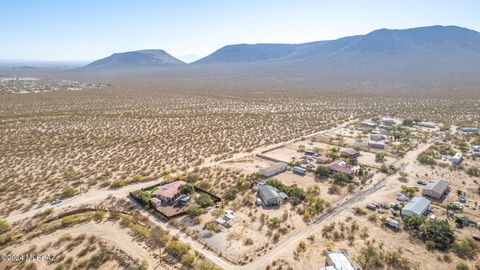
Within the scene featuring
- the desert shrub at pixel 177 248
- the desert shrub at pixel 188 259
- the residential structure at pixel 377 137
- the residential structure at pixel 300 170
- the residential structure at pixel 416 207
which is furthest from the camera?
the residential structure at pixel 377 137

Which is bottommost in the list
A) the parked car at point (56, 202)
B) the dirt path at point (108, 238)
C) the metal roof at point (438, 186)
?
the parked car at point (56, 202)

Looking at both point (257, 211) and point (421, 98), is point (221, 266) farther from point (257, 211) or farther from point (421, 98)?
point (421, 98)

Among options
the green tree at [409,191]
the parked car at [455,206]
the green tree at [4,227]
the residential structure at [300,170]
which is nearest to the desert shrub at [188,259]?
the green tree at [4,227]

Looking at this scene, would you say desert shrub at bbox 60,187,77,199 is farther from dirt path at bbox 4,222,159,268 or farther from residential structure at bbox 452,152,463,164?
residential structure at bbox 452,152,463,164

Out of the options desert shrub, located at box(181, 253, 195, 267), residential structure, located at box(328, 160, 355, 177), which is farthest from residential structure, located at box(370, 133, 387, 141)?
desert shrub, located at box(181, 253, 195, 267)

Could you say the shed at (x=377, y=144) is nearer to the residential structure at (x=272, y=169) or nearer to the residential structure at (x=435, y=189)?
the residential structure at (x=435, y=189)

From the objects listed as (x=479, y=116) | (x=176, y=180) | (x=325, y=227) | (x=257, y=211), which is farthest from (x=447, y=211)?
(x=479, y=116)

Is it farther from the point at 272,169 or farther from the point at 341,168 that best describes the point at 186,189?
the point at 341,168

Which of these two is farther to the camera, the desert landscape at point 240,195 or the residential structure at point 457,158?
the residential structure at point 457,158
